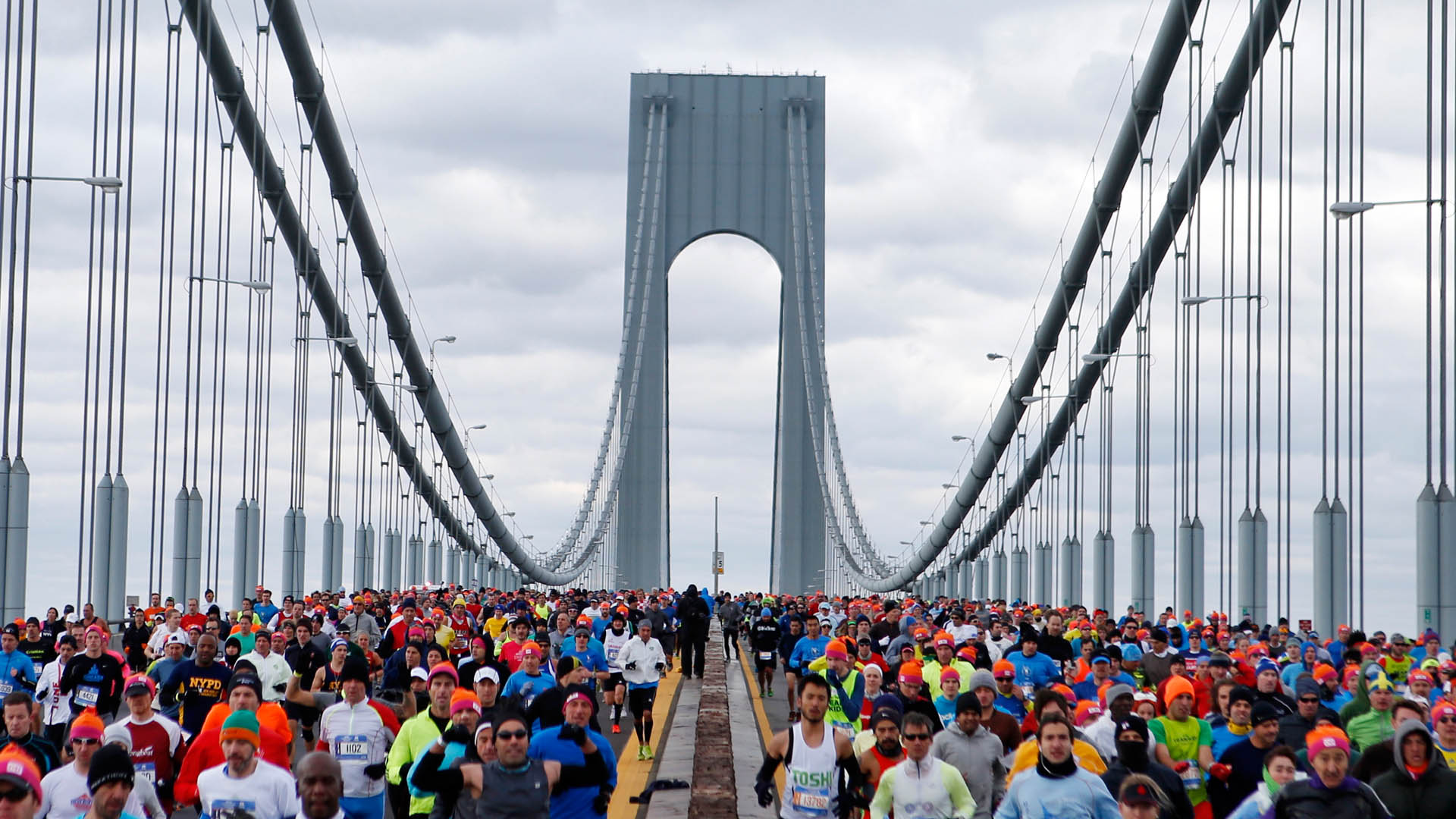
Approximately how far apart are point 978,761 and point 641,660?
7652mm

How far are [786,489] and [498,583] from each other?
16.1 meters

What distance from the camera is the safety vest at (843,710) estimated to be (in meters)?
11.9

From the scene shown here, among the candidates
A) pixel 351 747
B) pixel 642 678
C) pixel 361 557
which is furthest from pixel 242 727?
pixel 361 557

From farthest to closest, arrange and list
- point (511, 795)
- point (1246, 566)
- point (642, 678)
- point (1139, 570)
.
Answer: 1. point (1139, 570)
2. point (1246, 566)
3. point (642, 678)
4. point (511, 795)

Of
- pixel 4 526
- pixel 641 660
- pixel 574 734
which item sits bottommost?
pixel 641 660

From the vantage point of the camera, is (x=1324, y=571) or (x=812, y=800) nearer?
(x=812, y=800)

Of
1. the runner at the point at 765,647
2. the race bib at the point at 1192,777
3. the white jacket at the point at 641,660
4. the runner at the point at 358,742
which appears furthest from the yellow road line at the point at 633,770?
the race bib at the point at 1192,777

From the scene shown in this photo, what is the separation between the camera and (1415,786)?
7.68 meters

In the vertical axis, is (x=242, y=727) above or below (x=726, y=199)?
below

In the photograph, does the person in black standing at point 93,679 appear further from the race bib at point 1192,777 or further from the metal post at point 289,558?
the metal post at point 289,558

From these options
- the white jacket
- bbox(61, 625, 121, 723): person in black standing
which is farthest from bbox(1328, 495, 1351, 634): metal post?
bbox(61, 625, 121, 723): person in black standing

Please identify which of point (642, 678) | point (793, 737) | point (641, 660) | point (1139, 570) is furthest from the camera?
point (1139, 570)

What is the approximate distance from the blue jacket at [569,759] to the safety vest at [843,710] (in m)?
3.70

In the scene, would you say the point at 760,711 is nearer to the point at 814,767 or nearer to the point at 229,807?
the point at 814,767
